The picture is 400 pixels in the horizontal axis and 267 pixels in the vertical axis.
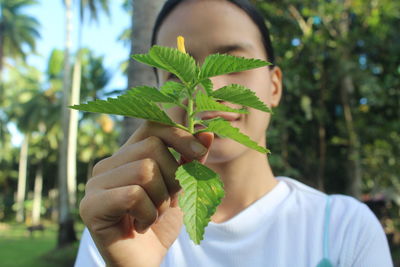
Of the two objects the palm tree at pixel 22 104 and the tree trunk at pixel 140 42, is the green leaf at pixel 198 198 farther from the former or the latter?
the palm tree at pixel 22 104

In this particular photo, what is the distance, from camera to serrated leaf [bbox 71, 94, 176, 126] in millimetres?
825

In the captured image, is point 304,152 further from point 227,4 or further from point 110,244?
point 110,244

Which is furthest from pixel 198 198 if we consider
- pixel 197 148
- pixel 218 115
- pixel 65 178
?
pixel 65 178

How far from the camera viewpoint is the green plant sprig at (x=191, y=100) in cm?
81

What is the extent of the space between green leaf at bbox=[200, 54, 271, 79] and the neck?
77cm

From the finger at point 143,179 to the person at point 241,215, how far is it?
1.2 inches

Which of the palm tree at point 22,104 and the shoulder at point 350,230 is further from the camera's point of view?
the palm tree at point 22,104

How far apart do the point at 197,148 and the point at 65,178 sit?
719 inches

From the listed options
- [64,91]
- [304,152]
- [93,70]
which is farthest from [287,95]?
[93,70]

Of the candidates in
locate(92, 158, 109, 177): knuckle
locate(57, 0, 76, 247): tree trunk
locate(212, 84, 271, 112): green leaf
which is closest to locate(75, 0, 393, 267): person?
locate(92, 158, 109, 177): knuckle

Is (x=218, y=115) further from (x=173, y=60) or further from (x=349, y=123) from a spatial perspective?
(x=349, y=123)

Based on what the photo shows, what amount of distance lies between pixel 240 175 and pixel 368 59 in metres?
5.55

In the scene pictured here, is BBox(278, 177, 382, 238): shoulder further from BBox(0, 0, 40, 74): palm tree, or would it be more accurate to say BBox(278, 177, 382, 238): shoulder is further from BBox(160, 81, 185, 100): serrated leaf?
BBox(0, 0, 40, 74): palm tree

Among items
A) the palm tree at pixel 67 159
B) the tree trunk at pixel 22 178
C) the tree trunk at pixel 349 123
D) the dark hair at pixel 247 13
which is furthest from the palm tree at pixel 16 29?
the dark hair at pixel 247 13
